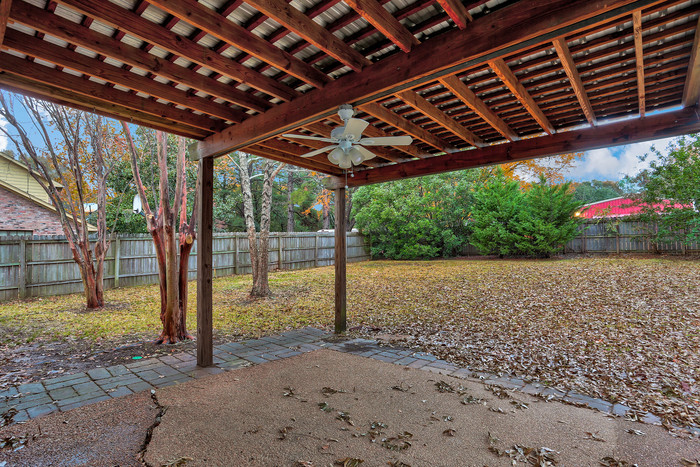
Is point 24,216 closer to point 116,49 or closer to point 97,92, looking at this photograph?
point 97,92

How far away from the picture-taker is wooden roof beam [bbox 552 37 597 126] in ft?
7.69

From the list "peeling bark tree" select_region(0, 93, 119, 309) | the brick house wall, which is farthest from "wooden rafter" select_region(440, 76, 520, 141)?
the brick house wall

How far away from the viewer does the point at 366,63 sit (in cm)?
269

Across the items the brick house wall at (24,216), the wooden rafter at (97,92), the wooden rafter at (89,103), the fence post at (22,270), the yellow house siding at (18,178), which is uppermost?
the yellow house siding at (18,178)

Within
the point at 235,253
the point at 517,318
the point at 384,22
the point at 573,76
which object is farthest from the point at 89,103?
the point at 235,253

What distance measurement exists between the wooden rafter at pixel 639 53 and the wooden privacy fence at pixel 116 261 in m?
10.5

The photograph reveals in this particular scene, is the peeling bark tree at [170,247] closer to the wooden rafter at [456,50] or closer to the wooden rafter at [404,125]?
the wooden rafter at [456,50]

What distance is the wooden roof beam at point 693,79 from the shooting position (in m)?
2.37

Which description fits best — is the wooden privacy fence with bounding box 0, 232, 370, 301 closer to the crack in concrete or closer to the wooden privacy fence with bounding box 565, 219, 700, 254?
the crack in concrete

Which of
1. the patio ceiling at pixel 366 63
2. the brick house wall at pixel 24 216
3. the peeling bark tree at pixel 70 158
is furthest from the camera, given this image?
the brick house wall at pixel 24 216

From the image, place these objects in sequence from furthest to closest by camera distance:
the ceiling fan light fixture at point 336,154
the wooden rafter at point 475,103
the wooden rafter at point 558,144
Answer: the ceiling fan light fixture at point 336,154 → the wooden rafter at point 558,144 → the wooden rafter at point 475,103

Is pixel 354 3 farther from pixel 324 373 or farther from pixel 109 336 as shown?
pixel 109 336

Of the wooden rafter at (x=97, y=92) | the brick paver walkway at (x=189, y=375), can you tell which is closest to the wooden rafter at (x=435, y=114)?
the wooden rafter at (x=97, y=92)

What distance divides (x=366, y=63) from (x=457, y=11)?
0.82m
